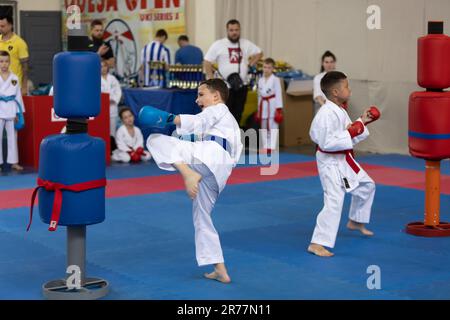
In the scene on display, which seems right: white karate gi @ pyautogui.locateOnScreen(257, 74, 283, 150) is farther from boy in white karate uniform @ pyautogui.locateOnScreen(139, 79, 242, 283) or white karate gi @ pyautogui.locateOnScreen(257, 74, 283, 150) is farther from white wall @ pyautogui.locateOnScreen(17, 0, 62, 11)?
white wall @ pyautogui.locateOnScreen(17, 0, 62, 11)

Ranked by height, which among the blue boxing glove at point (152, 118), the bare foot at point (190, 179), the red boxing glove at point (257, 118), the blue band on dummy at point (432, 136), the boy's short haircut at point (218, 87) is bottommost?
the red boxing glove at point (257, 118)

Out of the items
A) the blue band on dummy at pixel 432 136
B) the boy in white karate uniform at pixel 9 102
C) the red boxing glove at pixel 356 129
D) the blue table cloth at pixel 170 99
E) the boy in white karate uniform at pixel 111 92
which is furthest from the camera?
the blue table cloth at pixel 170 99

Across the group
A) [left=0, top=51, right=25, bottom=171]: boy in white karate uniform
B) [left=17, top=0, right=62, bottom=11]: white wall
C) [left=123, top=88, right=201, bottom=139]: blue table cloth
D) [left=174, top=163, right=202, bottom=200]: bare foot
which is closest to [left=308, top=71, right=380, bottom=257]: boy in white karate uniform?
[left=174, top=163, right=202, bottom=200]: bare foot

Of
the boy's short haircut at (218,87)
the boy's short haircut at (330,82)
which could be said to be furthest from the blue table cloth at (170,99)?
the boy's short haircut at (218,87)

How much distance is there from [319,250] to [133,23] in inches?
499

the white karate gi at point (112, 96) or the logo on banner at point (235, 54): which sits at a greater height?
the logo on banner at point (235, 54)

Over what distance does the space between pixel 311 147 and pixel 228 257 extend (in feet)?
24.7

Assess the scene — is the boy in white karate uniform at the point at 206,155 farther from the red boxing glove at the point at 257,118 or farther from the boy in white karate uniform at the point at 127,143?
the red boxing glove at the point at 257,118

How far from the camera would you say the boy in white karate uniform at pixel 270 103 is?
12430 millimetres

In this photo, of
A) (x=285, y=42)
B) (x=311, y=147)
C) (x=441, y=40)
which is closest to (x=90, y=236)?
(x=441, y=40)

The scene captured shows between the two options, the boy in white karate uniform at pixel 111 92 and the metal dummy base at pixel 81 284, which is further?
the boy in white karate uniform at pixel 111 92

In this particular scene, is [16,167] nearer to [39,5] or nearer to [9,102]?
[9,102]

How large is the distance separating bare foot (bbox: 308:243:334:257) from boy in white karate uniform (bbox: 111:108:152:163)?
5.68m

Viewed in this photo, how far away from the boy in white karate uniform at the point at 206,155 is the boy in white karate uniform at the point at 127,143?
617 centimetres
